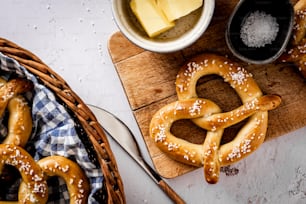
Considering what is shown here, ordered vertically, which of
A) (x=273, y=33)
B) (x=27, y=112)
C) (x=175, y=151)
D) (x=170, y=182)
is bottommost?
(x=170, y=182)

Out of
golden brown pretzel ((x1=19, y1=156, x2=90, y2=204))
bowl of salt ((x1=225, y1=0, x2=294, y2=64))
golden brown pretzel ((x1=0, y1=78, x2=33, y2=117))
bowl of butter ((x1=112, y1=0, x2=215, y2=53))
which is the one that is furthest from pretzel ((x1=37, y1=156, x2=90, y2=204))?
bowl of salt ((x1=225, y1=0, x2=294, y2=64))

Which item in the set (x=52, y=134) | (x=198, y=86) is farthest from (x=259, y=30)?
(x=52, y=134)

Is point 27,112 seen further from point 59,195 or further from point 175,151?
point 175,151

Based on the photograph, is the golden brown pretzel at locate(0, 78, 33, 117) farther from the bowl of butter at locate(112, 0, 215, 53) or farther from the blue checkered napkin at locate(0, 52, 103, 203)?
the bowl of butter at locate(112, 0, 215, 53)

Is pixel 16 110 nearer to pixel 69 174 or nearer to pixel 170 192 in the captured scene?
pixel 69 174

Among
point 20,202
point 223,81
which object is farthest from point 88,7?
point 20,202
